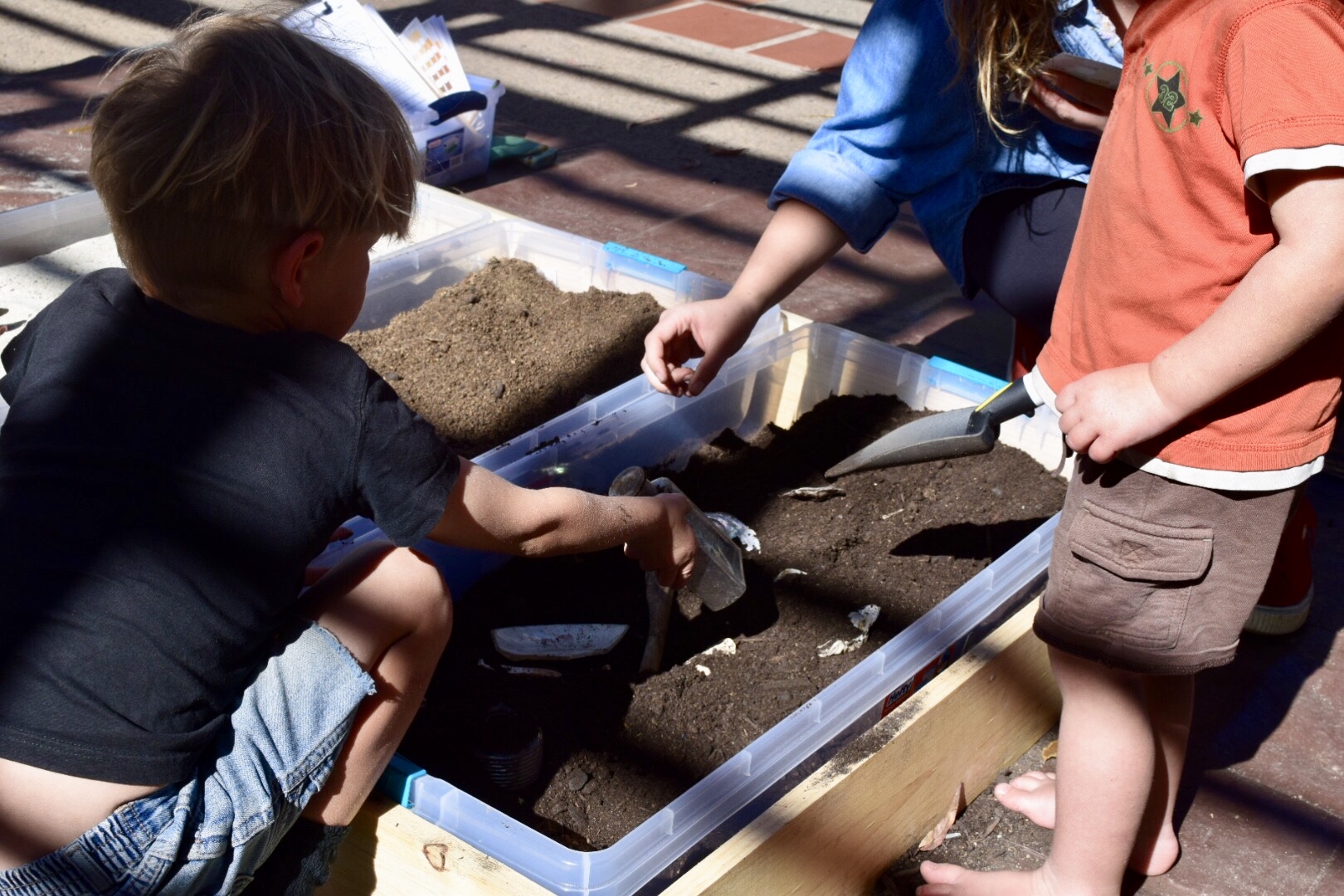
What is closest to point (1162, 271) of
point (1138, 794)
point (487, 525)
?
point (1138, 794)

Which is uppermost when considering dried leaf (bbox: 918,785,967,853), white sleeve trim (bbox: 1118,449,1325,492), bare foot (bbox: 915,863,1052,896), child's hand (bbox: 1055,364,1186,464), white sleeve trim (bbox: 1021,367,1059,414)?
child's hand (bbox: 1055,364,1186,464)

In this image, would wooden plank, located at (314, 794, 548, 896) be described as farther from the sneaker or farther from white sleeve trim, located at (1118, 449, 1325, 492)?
the sneaker

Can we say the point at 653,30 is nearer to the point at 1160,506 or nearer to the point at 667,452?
the point at 667,452

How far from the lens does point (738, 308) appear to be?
1638 mm

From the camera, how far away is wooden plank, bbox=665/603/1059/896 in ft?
3.90

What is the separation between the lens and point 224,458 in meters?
Answer: 1.01

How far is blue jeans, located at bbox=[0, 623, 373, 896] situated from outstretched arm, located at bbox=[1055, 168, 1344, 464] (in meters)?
0.66

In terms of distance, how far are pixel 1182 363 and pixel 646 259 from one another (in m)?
1.34

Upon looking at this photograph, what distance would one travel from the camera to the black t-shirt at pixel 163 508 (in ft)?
3.18

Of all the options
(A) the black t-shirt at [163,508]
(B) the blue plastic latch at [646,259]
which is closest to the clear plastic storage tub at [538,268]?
(B) the blue plastic latch at [646,259]

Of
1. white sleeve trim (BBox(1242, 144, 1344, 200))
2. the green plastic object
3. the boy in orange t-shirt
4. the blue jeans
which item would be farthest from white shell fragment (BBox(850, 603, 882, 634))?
the green plastic object

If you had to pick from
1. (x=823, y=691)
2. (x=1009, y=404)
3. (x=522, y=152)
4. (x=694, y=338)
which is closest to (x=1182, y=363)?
(x=1009, y=404)

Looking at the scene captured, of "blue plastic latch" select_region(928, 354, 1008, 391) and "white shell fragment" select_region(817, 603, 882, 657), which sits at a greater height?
"blue plastic latch" select_region(928, 354, 1008, 391)

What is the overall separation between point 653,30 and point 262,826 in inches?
153
